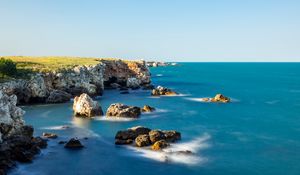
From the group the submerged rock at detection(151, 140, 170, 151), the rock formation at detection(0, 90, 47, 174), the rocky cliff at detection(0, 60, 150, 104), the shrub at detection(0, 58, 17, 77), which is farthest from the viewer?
the rocky cliff at detection(0, 60, 150, 104)

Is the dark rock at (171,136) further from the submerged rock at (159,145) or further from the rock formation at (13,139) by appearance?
the rock formation at (13,139)

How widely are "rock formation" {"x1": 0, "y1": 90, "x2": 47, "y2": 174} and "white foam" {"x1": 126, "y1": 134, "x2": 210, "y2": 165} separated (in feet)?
42.5

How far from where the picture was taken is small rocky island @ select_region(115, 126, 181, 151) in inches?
2124

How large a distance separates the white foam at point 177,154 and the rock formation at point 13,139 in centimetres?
1295

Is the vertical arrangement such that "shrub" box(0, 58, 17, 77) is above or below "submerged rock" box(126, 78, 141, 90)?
above

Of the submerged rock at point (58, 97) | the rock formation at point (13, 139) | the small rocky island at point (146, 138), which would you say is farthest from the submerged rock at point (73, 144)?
the submerged rock at point (58, 97)

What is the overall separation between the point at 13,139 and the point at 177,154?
20.2m

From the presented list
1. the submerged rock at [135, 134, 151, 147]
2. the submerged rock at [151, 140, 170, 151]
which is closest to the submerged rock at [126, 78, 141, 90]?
the submerged rock at [135, 134, 151, 147]

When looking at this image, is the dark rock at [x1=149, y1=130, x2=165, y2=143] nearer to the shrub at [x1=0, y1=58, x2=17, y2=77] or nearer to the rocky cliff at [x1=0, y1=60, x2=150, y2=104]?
the rocky cliff at [x1=0, y1=60, x2=150, y2=104]

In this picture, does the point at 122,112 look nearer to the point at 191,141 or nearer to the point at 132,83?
the point at 191,141

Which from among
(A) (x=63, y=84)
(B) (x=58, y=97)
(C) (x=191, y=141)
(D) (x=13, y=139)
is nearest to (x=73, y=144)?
(D) (x=13, y=139)

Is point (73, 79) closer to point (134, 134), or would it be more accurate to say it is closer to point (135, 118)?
point (135, 118)

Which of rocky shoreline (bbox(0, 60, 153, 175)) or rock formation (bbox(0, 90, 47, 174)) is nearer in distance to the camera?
rock formation (bbox(0, 90, 47, 174))

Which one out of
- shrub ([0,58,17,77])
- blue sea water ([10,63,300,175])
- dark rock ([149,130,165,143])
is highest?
shrub ([0,58,17,77])
